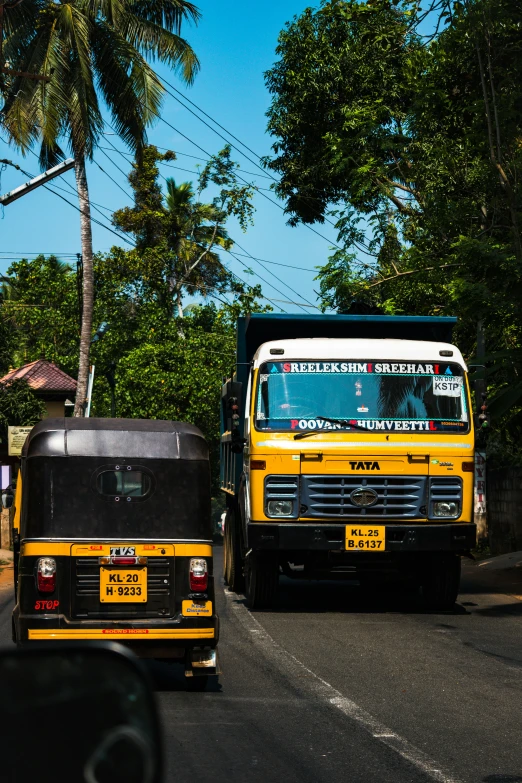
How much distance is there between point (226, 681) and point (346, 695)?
123 cm

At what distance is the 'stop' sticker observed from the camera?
13859 millimetres

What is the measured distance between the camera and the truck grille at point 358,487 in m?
13.4

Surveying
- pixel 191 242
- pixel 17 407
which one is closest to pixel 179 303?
pixel 191 242

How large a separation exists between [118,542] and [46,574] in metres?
0.61

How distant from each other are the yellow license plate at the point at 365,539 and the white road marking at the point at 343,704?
1.44 m

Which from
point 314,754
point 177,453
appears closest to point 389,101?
point 177,453

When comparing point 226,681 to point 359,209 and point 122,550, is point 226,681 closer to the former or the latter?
point 122,550

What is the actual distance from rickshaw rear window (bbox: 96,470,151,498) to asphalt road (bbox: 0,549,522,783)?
5.04 feet

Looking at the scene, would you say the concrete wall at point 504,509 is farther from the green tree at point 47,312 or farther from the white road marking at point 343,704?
the green tree at point 47,312

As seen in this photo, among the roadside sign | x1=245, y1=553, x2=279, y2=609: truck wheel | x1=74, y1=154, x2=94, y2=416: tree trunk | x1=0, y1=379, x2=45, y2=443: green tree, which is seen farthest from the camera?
x1=0, y1=379, x2=45, y2=443: green tree

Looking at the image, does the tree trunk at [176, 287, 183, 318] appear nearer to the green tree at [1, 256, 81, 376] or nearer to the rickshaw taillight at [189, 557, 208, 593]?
the green tree at [1, 256, 81, 376]

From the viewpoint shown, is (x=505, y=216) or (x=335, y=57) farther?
(x=335, y=57)

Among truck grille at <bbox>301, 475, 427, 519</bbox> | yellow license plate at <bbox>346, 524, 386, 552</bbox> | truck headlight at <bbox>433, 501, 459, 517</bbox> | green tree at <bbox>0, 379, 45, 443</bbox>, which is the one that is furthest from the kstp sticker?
green tree at <bbox>0, 379, 45, 443</bbox>

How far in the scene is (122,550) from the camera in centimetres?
891
